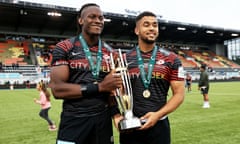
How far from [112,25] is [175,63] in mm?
38414

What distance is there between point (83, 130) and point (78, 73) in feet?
1.55

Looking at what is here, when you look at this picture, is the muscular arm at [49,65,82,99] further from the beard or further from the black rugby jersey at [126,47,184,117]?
the beard

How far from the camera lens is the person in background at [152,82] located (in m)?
2.44

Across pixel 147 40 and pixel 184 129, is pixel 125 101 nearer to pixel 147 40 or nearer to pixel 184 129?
pixel 147 40

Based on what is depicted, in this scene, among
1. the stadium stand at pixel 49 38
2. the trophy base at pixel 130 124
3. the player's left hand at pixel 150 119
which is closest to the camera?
the trophy base at pixel 130 124

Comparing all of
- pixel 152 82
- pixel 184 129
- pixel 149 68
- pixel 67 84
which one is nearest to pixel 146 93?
pixel 152 82

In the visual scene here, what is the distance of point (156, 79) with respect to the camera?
247cm

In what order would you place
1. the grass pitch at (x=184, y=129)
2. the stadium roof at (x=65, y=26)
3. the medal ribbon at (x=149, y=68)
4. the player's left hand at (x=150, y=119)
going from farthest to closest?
the stadium roof at (x=65, y=26), the grass pitch at (x=184, y=129), the medal ribbon at (x=149, y=68), the player's left hand at (x=150, y=119)

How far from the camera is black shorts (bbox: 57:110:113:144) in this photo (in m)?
2.25

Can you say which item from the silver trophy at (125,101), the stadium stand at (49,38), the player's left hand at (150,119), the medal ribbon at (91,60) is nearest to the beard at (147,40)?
the silver trophy at (125,101)

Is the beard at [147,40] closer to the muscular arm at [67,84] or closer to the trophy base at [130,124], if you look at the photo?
the muscular arm at [67,84]

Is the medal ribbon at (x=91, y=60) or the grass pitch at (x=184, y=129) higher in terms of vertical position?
the medal ribbon at (x=91, y=60)

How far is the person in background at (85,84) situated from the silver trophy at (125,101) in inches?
2.8

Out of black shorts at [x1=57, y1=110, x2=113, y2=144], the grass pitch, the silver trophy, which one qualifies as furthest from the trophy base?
the grass pitch
